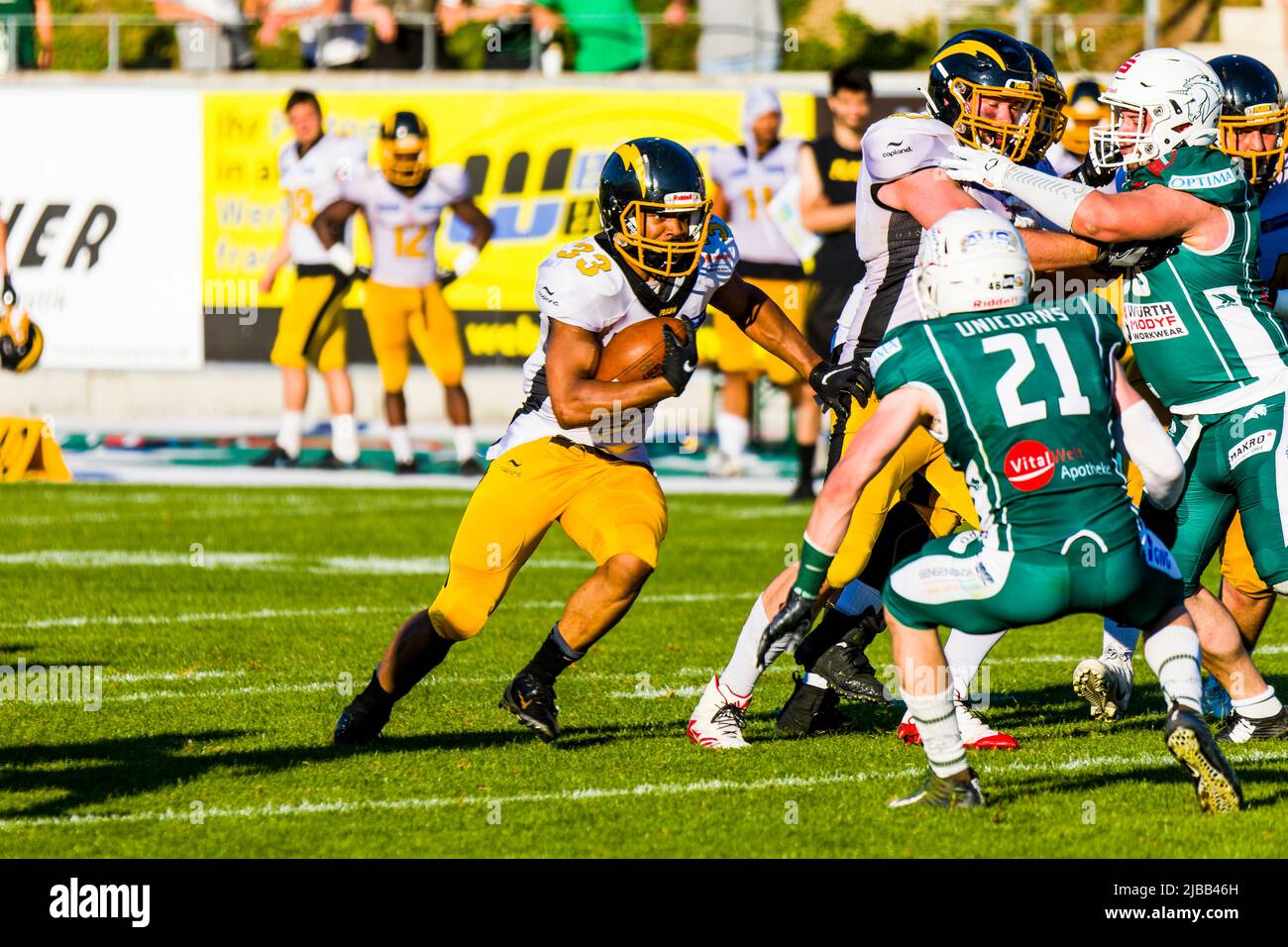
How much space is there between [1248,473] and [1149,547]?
3.90 ft

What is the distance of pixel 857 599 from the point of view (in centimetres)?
Result: 661

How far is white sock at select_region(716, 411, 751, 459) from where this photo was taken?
14.4 m

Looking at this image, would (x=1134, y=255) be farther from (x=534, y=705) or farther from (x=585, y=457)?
(x=534, y=705)

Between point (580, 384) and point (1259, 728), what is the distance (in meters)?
2.29

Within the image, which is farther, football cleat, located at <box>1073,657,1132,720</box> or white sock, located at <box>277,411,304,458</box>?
white sock, located at <box>277,411,304,458</box>

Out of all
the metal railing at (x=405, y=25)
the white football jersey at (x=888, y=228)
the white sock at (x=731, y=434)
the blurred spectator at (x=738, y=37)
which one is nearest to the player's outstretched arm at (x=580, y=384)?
the white football jersey at (x=888, y=228)

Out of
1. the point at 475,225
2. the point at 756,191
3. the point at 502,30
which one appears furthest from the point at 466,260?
the point at 502,30

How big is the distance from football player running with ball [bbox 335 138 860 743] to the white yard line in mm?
634

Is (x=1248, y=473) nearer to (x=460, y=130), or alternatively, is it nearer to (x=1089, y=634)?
(x=1089, y=634)

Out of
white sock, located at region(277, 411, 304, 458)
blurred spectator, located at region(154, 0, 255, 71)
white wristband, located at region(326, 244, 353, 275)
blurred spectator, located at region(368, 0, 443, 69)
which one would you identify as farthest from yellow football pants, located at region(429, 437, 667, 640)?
blurred spectator, located at region(154, 0, 255, 71)

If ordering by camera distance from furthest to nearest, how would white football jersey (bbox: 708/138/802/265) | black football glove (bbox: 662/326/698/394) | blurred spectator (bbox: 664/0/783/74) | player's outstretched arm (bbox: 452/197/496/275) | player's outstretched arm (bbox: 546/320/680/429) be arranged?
1. blurred spectator (bbox: 664/0/783/74)
2. player's outstretched arm (bbox: 452/197/496/275)
3. white football jersey (bbox: 708/138/802/265)
4. player's outstretched arm (bbox: 546/320/680/429)
5. black football glove (bbox: 662/326/698/394)

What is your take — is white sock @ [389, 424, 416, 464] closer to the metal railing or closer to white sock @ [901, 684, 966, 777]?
the metal railing

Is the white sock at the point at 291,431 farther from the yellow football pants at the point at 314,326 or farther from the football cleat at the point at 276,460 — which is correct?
the yellow football pants at the point at 314,326

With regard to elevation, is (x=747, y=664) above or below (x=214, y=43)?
below
